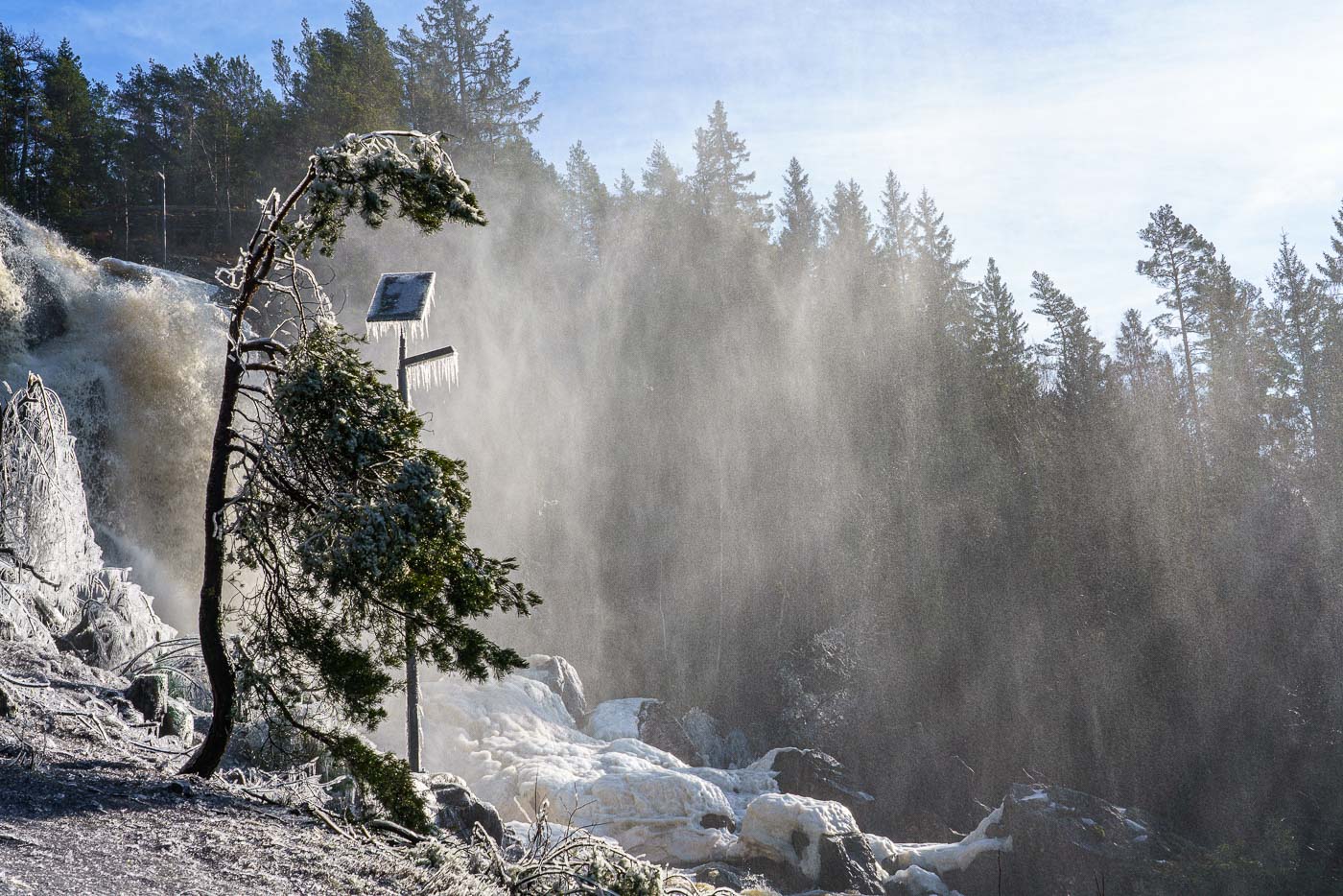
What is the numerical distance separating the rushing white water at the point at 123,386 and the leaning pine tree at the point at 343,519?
1509cm

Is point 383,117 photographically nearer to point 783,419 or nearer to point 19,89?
point 19,89

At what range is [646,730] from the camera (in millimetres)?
25062

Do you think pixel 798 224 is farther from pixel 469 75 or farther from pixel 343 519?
pixel 343 519

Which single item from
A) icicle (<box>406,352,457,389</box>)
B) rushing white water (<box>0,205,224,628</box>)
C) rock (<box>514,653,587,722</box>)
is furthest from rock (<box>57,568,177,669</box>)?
rock (<box>514,653,587,722</box>)

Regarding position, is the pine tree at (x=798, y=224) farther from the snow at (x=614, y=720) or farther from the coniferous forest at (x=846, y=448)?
the snow at (x=614, y=720)

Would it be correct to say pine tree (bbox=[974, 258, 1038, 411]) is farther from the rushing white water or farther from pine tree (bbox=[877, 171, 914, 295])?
the rushing white water

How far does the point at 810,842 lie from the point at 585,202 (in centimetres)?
3900

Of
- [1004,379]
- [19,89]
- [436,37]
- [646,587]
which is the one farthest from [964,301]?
[19,89]

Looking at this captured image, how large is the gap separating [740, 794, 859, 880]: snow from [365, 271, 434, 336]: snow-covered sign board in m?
10.5

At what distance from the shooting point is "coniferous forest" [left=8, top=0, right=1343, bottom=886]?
2845 cm

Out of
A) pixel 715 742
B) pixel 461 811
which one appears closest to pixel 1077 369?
pixel 715 742

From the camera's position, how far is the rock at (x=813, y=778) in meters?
22.5

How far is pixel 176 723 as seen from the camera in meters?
7.84

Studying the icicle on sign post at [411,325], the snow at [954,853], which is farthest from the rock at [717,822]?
the icicle on sign post at [411,325]
